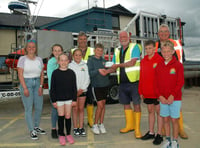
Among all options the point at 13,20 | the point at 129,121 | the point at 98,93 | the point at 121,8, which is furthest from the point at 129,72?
the point at 121,8

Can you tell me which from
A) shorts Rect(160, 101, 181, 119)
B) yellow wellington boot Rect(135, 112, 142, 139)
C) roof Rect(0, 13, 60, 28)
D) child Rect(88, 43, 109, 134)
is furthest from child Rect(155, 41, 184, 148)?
roof Rect(0, 13, 60, 28)

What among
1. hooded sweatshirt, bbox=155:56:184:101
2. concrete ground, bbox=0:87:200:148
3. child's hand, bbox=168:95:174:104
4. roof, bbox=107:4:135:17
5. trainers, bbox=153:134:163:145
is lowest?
concrete ground, bbox=0:87:200:148

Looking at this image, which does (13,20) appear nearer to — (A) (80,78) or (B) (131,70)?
(A) (80,78)

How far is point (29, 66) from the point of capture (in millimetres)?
3914

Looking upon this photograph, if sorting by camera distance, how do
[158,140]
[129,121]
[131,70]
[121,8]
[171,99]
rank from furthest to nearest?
[121,8] < [129,121] < [131,70] < [158,140] < [171,99]

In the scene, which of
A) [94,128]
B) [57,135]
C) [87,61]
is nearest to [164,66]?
[87,61]

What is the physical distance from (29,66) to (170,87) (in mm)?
2605

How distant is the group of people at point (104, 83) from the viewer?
325 cm

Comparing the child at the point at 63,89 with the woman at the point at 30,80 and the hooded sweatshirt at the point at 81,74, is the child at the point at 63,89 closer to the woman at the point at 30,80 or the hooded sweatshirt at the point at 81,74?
the hooded sweatshirt at the point at 81,74

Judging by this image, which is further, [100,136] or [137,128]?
[100,136]

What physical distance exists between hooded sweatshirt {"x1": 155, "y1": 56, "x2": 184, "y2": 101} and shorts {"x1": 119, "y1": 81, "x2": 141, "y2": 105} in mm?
662

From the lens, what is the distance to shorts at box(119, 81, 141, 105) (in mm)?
3902

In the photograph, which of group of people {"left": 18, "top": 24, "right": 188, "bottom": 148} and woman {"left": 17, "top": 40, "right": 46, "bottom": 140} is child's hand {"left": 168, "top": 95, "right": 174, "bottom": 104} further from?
woman {"left": 17, "top": 40, "right": 46, "bottom": 140}

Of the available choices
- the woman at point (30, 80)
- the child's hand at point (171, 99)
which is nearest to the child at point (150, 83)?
the child's hand at point (171, 99)
